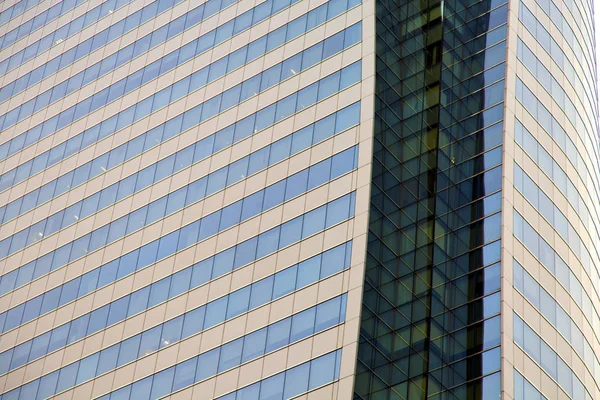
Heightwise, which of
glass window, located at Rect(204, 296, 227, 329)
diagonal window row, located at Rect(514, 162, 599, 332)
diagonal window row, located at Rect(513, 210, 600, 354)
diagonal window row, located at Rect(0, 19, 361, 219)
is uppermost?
diagonal window row, located at Rect(0, 19, 361, 219)

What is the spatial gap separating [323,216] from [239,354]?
875 centimetres

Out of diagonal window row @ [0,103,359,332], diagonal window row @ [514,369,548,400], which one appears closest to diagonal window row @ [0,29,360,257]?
diagonal window row @ [0,103,359,332]

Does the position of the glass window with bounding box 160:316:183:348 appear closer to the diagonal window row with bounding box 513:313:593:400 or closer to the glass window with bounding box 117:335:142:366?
the glass window with bounding box 117:335:142:366

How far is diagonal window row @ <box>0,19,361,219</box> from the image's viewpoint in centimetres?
7244

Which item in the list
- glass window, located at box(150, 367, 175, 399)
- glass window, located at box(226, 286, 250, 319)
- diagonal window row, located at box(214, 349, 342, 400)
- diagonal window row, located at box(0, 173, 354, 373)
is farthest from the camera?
glass window, located at box(150, 367, 175, 399)

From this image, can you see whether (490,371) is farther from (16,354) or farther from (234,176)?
(16,354)

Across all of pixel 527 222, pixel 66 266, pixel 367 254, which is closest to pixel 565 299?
pixel 527 222

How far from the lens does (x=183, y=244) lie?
71750mm

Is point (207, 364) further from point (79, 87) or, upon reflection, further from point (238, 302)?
point (79, 87)

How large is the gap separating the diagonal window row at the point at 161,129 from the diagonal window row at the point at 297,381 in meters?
20.9

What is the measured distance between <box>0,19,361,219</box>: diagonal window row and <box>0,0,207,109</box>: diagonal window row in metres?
5.76

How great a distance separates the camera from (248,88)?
247 ft

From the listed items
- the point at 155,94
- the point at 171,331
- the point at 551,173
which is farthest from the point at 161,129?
the point at 551,173

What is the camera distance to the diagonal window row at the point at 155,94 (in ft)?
244
